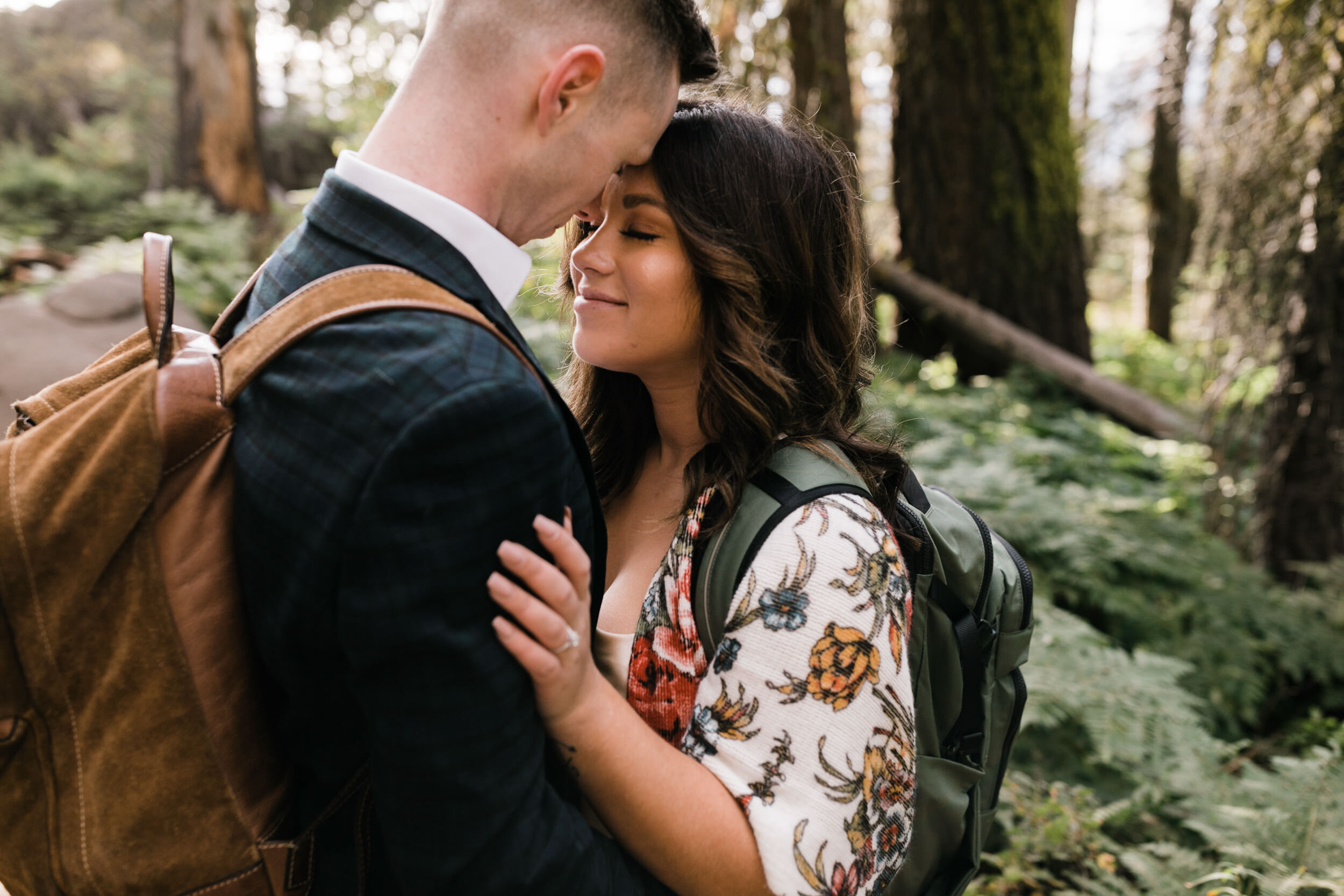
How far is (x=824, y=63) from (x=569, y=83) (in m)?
6.31

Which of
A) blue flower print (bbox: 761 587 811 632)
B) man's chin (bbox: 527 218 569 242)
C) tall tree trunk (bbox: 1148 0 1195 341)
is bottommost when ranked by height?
tall tree trunk (bbox: 1148 0 1195 341)

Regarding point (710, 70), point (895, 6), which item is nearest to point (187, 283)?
point (895, 6)

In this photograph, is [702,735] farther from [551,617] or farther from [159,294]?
[159,294]

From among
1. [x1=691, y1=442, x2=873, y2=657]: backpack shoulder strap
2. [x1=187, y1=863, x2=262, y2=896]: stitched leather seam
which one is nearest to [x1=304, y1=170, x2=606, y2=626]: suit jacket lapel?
[x1=691, y1=442, x2=873, y2=657]: backpack shoulder strap

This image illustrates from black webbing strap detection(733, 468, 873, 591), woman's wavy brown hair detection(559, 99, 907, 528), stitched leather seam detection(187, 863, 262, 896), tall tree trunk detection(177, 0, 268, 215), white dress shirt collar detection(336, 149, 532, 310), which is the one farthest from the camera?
tall tree trunk detection(177, 0, 268, 215)

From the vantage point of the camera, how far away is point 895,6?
23.3 feet

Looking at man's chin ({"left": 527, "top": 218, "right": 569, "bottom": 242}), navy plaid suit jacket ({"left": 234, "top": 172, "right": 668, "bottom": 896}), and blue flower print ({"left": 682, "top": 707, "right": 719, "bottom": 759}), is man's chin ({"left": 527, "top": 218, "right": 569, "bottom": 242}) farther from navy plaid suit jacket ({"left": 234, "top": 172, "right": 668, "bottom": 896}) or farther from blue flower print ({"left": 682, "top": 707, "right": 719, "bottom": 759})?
blue flower print ({"left": 682, "top": 707, "right": 719, "bottom": 759})

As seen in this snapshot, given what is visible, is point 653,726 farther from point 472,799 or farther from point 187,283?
point 187,283

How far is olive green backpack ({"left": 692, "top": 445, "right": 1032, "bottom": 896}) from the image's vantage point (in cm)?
152

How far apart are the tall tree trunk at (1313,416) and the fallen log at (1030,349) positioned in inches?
60.1

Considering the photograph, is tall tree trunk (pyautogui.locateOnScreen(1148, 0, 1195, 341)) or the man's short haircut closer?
the man's short haircut

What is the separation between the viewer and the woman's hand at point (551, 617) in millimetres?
1059

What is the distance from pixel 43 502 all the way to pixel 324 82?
14.5m

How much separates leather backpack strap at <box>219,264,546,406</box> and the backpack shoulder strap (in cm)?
52
